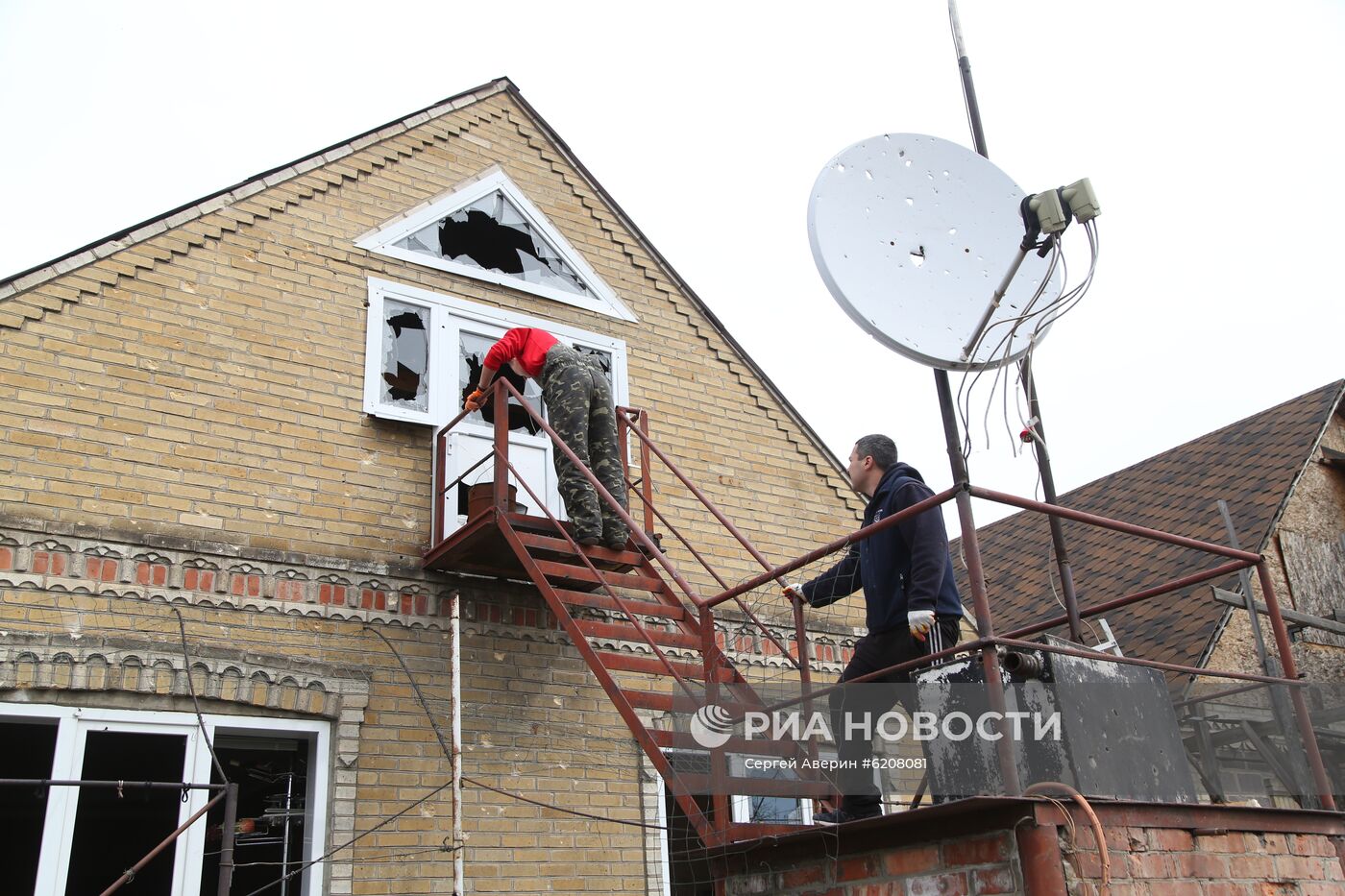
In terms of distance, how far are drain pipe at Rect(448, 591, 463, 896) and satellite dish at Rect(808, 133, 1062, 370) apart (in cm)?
330

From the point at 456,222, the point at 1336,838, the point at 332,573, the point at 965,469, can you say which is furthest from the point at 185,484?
the point at 1336,838

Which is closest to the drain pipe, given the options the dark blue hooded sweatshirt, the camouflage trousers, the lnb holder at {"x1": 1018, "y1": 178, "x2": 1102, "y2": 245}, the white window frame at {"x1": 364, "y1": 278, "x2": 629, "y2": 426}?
the camouflage trousers

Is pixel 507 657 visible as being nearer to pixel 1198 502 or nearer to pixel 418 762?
pixel 418 762

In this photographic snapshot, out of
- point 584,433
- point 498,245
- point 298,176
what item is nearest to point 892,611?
point 584,433

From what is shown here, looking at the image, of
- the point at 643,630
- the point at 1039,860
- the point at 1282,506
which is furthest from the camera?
the point at 1282,506

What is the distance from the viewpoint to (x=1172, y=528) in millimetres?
14938

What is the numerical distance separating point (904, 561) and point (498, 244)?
5437 millimetres

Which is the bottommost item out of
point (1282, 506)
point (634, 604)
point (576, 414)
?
point (634, 604)

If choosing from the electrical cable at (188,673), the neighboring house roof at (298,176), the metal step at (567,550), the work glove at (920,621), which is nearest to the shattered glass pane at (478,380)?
the metal step at (567,550)

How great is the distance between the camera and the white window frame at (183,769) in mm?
6250

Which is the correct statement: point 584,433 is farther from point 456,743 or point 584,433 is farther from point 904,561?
point 904,561

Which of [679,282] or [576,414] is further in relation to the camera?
[679,282]

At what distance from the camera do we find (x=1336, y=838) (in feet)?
16.8

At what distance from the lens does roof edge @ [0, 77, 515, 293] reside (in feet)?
24.2
